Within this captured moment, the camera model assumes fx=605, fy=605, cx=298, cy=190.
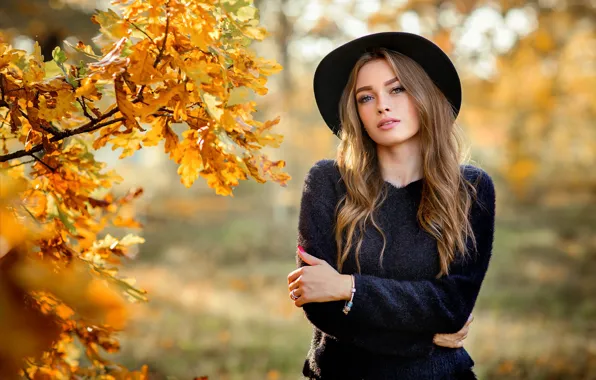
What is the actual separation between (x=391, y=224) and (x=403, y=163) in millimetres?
267

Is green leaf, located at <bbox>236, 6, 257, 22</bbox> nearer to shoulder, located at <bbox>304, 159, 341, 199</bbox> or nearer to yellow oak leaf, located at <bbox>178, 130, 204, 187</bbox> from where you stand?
yellow oak leaf, located at <bbox>178, 130, 204, 187</bbox>

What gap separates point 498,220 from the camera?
1502cm

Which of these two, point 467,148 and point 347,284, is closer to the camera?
point 347,284

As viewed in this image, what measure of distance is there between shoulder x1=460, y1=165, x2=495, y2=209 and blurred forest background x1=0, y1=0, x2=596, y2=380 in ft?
1.02

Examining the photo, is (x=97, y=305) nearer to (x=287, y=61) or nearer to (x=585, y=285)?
(x=585, y=285)

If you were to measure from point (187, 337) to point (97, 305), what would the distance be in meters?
6.11

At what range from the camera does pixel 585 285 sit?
8.92 m

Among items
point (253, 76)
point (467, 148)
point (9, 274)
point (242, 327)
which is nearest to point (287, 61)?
point (242, 327)

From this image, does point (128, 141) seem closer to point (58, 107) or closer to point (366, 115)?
point (58, 107)

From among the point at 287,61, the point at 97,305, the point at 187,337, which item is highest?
the point at 287,61

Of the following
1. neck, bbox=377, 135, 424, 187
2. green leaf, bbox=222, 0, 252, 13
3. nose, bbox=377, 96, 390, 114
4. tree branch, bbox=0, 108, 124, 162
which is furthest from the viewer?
neck, bbox=377, 135, 424, 187

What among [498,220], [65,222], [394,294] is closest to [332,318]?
[394,294]

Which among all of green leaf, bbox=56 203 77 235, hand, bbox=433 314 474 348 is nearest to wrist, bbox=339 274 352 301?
hand, bbox=433 314 474 348

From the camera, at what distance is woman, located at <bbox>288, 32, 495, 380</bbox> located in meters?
1.92
